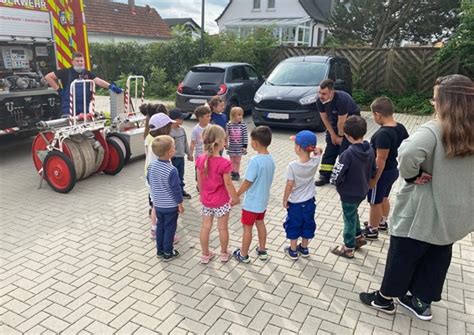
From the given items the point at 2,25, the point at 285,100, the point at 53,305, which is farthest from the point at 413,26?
the point at 53,305

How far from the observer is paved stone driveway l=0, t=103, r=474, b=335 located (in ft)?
9.93

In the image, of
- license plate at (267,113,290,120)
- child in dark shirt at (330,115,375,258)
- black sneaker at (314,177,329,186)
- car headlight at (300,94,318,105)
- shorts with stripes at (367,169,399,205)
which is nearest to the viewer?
child in dark shirt at (330,115,375,258)

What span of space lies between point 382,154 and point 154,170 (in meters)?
2.26

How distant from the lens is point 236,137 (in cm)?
585

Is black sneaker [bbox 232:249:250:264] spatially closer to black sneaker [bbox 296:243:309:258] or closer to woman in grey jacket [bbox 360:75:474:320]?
black sneaker [bbox 296:243:309:258]

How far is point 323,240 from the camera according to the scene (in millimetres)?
4422

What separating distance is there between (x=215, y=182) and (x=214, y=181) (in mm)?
13

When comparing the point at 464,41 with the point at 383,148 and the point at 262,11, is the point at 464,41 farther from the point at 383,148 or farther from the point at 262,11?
the point at 262,11

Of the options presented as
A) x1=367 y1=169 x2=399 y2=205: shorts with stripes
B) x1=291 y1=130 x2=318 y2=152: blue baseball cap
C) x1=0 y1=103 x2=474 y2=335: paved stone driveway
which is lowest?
x1=0 y1=103 x2=474 y2=335: paved stone driveway

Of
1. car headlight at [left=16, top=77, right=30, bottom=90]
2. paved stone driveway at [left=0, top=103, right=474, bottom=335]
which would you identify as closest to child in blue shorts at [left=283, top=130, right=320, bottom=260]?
paved stone driveway at [left=0, top=103, right=474, bottom=335]

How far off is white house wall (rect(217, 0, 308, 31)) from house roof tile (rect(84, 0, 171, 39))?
6667 mm

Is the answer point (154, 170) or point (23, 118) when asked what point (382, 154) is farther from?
point (23, 118)

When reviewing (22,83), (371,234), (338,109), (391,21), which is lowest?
(371,234)

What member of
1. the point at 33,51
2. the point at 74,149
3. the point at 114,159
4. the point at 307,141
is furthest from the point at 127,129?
the point at 307,141
